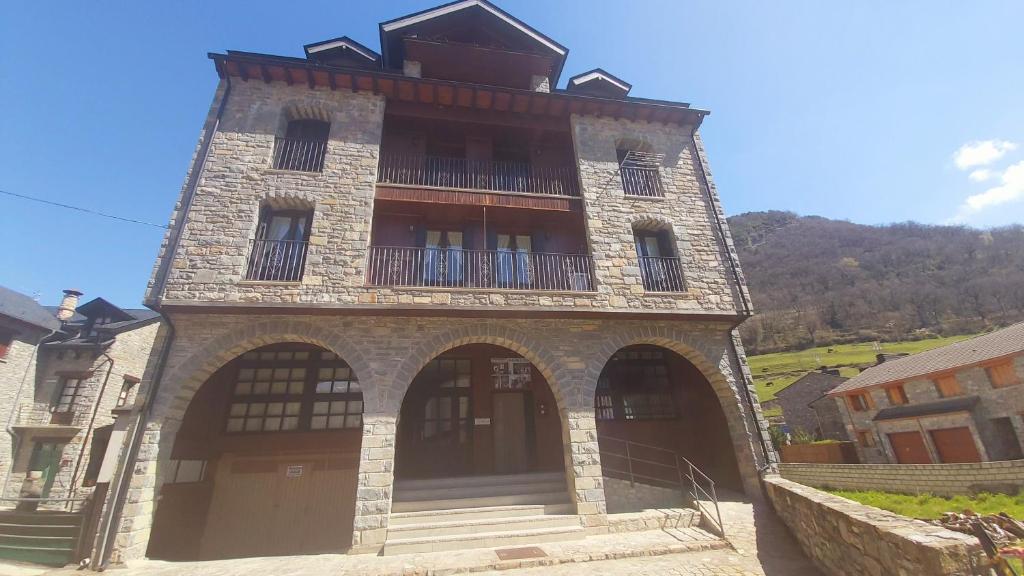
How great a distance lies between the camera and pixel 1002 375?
16641mm

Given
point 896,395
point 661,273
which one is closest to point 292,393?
point 661,273

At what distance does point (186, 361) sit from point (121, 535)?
2814 mm

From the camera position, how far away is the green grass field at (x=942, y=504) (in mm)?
9891

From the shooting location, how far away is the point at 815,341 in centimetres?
6350

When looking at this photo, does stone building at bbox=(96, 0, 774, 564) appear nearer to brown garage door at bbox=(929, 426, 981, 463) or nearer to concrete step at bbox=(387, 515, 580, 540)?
concrete step at bbox=(387, 515, 580, 540)

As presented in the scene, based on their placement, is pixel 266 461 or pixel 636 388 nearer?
pixel 266 461

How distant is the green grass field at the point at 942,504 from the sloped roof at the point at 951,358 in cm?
872

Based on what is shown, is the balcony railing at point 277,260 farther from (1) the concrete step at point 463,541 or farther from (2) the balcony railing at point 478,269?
(1) the concrete step at point 463,541

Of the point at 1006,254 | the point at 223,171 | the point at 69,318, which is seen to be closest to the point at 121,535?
the point at 223,171

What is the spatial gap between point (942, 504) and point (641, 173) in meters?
13.2

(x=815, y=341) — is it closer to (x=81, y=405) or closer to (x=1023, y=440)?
(x=1023, y=440)

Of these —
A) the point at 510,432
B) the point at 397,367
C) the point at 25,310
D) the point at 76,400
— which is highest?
the point at 25,310

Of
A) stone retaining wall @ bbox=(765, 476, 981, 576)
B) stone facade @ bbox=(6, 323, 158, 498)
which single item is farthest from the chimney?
stone retaining wall @ bbox=(765, 476, 981, 576)

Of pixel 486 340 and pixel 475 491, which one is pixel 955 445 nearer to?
pixel 475 491
